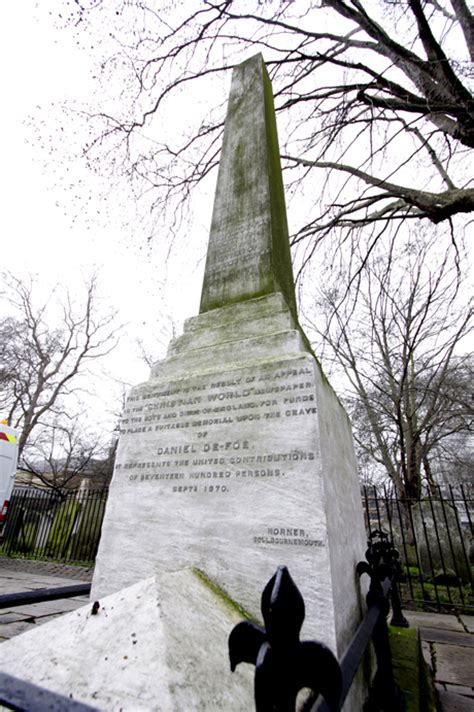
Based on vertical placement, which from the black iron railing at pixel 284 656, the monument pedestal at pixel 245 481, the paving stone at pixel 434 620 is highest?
the monument pedestal at pixel 245 481

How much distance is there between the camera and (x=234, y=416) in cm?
220

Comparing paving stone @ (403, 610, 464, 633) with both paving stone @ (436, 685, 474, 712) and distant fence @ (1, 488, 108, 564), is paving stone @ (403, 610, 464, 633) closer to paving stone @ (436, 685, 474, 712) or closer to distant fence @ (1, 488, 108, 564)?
paving stone @ (436, 685, 474, 712)

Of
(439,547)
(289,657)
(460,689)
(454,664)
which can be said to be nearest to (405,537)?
(439,547)

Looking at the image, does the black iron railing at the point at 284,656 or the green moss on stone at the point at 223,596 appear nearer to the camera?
the black iron railing at the point at 284,656

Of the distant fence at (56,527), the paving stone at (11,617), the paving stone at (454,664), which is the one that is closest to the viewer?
the paving stone at (454,664)

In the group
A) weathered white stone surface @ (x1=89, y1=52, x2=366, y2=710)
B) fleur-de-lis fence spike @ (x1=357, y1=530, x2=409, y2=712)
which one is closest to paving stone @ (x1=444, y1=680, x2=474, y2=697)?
fleur-de-lis fence spike @ (x1=357, y1=530, x2=409, y2=712)

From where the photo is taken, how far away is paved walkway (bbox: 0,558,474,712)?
8.84ft

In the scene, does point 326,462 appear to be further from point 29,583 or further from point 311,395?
point 29,583

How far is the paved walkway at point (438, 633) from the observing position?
2.70 meters

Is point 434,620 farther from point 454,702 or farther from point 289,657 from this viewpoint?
point 289,657

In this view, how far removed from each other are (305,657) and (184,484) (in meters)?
1.54

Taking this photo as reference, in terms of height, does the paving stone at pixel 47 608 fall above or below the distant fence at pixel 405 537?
below

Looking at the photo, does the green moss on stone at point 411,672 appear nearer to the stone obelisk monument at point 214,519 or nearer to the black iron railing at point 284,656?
the stone obelisk monument at point 214,519

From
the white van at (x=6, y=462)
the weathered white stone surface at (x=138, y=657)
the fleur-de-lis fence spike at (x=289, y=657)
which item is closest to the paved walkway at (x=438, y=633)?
the white van at (x=6, y=462)
